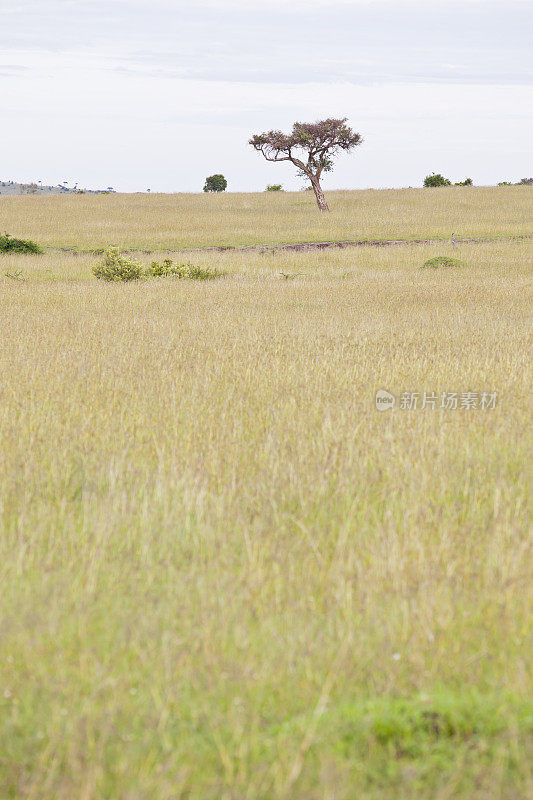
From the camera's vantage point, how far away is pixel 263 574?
142 inches

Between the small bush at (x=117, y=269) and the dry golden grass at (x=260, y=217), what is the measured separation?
11674 millimetres

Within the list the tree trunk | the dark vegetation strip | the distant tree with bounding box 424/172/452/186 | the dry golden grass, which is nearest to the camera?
the dark vegetation strip

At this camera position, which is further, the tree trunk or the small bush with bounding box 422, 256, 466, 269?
the tree trunk

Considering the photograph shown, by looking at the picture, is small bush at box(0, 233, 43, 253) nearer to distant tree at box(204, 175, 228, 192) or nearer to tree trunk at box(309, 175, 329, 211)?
tree trunk at box(309, 175, 329, 211)

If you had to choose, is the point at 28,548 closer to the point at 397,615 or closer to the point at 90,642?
the point at 90,642

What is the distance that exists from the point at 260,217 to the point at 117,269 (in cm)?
2634

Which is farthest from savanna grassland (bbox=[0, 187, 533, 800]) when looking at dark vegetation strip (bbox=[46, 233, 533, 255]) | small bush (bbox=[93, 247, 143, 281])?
dark vegetation strip (bbox=[46, 233, 533, 255])

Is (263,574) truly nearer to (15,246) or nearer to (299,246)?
(15,246)

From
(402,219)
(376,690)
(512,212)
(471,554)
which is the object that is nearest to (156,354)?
(471,554)

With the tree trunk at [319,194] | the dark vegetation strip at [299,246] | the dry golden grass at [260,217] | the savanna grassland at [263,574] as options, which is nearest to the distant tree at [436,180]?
the dry golden grass at [260,217]

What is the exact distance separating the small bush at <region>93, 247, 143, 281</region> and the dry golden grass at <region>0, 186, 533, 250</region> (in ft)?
38.3

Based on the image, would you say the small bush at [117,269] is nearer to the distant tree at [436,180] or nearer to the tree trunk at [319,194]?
the tree trunk at [319,194]

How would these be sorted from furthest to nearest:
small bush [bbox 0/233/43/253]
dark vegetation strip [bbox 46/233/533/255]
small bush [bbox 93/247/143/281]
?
dark vegetation strip [bbox 46/233/533/255], small bush [bbox 0/233/43/253], small bush [bbox 93/247/143/281]

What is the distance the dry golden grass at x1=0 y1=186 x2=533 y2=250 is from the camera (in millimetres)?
33656
